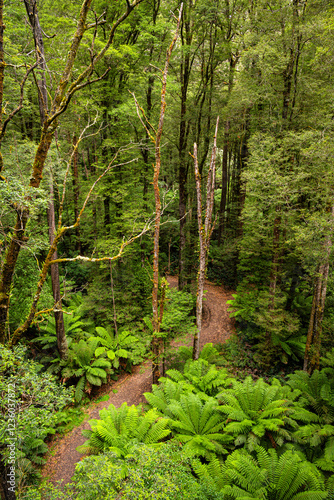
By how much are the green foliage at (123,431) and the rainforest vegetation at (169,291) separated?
3 cm

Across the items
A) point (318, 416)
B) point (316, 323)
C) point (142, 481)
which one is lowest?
point (318, 416)

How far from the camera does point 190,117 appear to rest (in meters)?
11.1

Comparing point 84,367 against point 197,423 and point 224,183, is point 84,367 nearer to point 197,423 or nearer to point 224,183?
point 197,423

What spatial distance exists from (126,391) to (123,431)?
9.09ft

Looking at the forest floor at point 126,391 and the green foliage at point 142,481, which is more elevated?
the green foliage at point 142,481

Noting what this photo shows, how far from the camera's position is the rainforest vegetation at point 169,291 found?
11.1 ft

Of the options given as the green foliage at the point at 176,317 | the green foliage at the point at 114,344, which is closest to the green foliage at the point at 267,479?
the green foliage at the point at 176,317

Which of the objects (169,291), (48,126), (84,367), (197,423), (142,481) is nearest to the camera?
(48,126)

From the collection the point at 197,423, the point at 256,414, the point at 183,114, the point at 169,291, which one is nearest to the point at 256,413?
the point at 256,414

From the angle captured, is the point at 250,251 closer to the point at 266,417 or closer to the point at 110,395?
the point at 266,417

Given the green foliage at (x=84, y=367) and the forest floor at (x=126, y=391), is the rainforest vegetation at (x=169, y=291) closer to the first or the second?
the green foliage at (x=84, y=367)

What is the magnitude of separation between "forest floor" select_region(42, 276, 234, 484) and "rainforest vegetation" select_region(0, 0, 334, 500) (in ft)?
1.00

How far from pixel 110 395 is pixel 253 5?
1542 centimetres

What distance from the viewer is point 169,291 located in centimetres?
820
